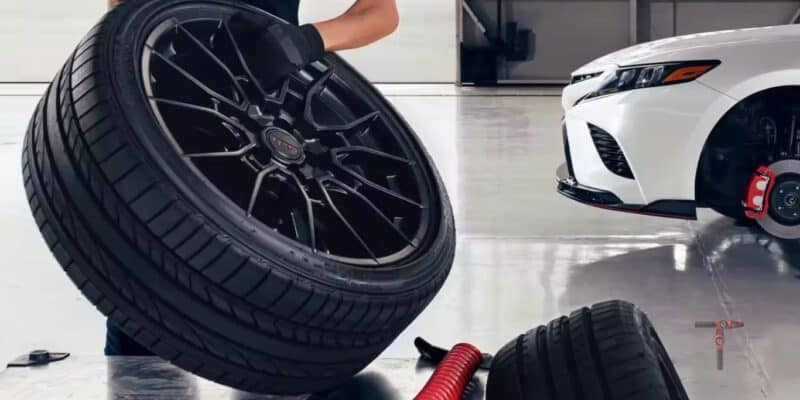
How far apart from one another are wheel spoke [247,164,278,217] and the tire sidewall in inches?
3.9

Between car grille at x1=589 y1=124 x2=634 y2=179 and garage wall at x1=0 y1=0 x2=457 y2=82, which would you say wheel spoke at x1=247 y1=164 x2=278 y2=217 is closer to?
car grille at x1=589 y1=124 x2=634 y2=179

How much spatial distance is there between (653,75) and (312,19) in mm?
11215

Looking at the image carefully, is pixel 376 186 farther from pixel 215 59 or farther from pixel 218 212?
pixel 218 212


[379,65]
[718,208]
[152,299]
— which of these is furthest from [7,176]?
[379,65]

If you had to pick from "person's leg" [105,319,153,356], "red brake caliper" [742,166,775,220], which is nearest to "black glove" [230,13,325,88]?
"person's leg" [105,319,153,356]

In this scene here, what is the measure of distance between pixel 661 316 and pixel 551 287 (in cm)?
63

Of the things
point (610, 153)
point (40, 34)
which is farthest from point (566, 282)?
point (40, 34)

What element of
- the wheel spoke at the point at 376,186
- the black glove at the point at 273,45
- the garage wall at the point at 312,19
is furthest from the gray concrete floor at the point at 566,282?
the garage wall at the point at 312,19

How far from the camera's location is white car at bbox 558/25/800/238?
5.12 meters

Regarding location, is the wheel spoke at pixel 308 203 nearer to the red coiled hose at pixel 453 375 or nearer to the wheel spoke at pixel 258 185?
the wheel spoke at pixel 258 185

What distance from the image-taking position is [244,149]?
8.79ft

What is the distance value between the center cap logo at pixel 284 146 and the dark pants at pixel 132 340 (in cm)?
57

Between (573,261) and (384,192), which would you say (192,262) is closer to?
(384,192)

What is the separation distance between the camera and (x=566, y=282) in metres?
5.14
